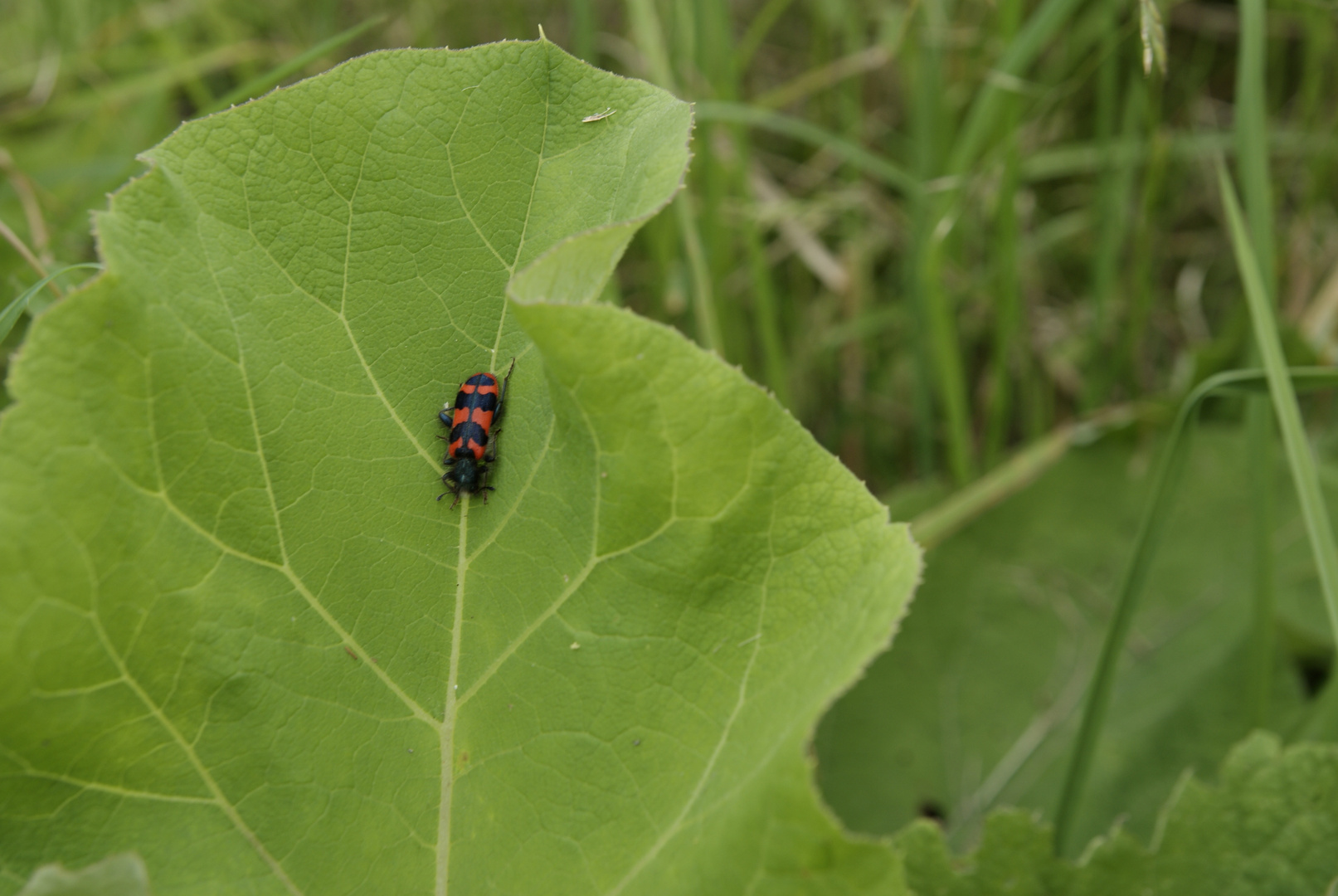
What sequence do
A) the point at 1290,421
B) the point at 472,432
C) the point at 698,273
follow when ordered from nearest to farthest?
the point at 472,432
the point at 1290,421
the point at 698,273

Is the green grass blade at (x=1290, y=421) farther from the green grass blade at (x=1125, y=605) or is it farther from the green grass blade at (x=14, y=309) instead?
the green grass blade at (x=14, y=309)

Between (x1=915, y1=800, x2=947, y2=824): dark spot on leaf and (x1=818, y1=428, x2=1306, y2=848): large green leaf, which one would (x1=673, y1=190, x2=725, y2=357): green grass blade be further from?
(x1=915, y1=800, x2=947, y2=824): dark spot on leaf

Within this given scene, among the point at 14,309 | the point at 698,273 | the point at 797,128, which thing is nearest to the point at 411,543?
the point at 14,309

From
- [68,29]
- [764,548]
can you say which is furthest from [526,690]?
[68,29]

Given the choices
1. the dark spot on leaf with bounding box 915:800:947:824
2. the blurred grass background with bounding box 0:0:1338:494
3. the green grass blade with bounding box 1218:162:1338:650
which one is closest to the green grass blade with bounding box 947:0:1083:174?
the blurred grass background with bounding box 0:0:1338:494

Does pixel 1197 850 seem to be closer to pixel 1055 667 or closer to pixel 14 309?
pixel 1055 667

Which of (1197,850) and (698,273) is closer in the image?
(1197,850)
